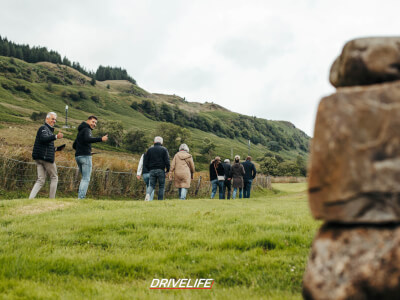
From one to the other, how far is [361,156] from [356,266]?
653 mm

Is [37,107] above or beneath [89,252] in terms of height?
above

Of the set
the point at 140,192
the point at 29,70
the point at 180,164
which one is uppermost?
the point at 29,70

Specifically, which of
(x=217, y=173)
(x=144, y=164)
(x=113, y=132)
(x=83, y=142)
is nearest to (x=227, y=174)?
(x=217, y=173)

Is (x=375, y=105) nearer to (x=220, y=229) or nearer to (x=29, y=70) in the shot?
(x=220, y=229)

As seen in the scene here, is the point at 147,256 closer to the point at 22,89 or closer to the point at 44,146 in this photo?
the point at 44,146

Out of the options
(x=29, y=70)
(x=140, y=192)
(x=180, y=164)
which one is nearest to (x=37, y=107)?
(x=29, y=70)

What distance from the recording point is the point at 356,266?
1930 mm

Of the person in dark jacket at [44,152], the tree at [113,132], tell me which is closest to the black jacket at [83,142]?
the person in dark jacket at [44,152]

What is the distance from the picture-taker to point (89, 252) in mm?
4945

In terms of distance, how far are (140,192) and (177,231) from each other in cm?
1741

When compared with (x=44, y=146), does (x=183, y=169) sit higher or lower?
lower

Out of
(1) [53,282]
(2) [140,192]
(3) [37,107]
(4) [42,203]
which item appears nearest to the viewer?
(1) [53,282]

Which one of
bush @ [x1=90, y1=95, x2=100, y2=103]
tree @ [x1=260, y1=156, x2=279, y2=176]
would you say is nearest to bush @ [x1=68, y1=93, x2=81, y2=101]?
bush @ [x1=90, y1=95, x2=100, y2=103]

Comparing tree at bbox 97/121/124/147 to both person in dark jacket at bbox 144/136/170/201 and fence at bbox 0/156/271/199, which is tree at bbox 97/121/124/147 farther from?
person in dark jacket at bbox 144/136/170/201
